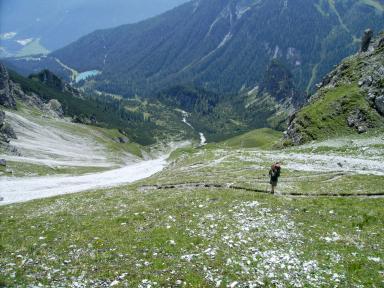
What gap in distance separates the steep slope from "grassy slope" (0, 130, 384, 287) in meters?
58.4

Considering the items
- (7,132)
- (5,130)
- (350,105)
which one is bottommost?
(7,132)

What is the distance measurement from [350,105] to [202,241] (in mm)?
84797

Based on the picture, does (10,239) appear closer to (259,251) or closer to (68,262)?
(68,262)

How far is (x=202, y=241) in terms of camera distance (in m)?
25.6

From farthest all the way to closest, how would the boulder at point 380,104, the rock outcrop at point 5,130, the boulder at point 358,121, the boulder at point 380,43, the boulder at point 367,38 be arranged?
the rock outcrop at point 5,130 → the boulder at point 367,38 → the boulder at point 380,43 → the boulder at point 380,104 → the boulder at point 358,121

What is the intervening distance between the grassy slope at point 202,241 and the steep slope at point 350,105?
192ft

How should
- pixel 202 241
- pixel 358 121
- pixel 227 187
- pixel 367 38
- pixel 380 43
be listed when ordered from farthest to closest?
pixel 367 38
pixel 380 43
pixel 358 121
pixel 227 187
pixel 202 241

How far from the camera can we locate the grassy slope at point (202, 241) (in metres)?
21.5

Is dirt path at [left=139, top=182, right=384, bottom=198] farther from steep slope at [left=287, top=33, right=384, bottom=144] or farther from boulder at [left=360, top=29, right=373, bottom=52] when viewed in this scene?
boulder at [left=360, top=29, right=373, bottom=52]

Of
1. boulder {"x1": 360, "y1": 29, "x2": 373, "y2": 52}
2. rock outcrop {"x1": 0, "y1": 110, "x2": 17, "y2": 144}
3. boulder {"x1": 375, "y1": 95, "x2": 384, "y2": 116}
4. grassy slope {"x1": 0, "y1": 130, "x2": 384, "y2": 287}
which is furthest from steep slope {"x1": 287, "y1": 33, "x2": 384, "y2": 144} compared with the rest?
rock outcrop {"x1": 0, "y1": 110, "x2": 17, "y2": 144}

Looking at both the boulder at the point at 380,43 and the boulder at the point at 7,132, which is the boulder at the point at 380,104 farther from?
the boulder at the point at 7,132

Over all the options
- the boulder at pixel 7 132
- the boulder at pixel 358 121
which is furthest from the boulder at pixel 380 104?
the boulder at pixel 7 132

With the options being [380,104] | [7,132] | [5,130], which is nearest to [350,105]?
[380,104]

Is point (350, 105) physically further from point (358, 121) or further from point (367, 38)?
point (367, 38)
